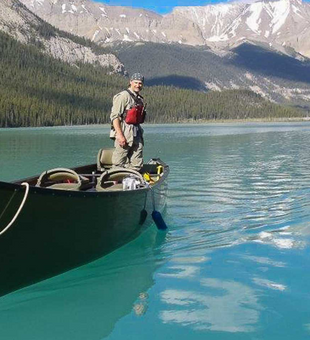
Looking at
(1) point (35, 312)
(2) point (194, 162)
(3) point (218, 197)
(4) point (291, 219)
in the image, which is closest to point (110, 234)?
(1) point (35, 312)

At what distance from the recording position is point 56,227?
26.2 ft

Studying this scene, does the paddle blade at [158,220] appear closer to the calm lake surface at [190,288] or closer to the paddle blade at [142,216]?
the calm lake surface at [190,288]

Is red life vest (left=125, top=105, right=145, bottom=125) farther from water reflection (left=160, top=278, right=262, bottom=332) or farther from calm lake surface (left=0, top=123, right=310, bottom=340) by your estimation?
water reflection (left=160, top=278, right=262, bottom=332)

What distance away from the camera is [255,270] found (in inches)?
379

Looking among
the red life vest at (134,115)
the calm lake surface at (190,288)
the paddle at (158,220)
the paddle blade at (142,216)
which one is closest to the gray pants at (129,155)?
the red life vest at (134,115)

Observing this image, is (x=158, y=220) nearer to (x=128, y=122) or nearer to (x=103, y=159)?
(x=128, y=122)

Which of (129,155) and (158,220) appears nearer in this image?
(158,220)

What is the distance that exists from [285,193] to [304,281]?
9.74 meters

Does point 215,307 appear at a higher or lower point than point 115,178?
lower

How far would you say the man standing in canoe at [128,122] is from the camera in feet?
39.1

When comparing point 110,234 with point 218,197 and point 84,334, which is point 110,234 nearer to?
point 84,334

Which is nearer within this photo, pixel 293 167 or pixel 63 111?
pixel 293 167

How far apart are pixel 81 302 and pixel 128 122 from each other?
5.17 meters

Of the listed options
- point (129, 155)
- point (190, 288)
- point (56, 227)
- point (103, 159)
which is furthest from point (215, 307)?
point (103, 159)
